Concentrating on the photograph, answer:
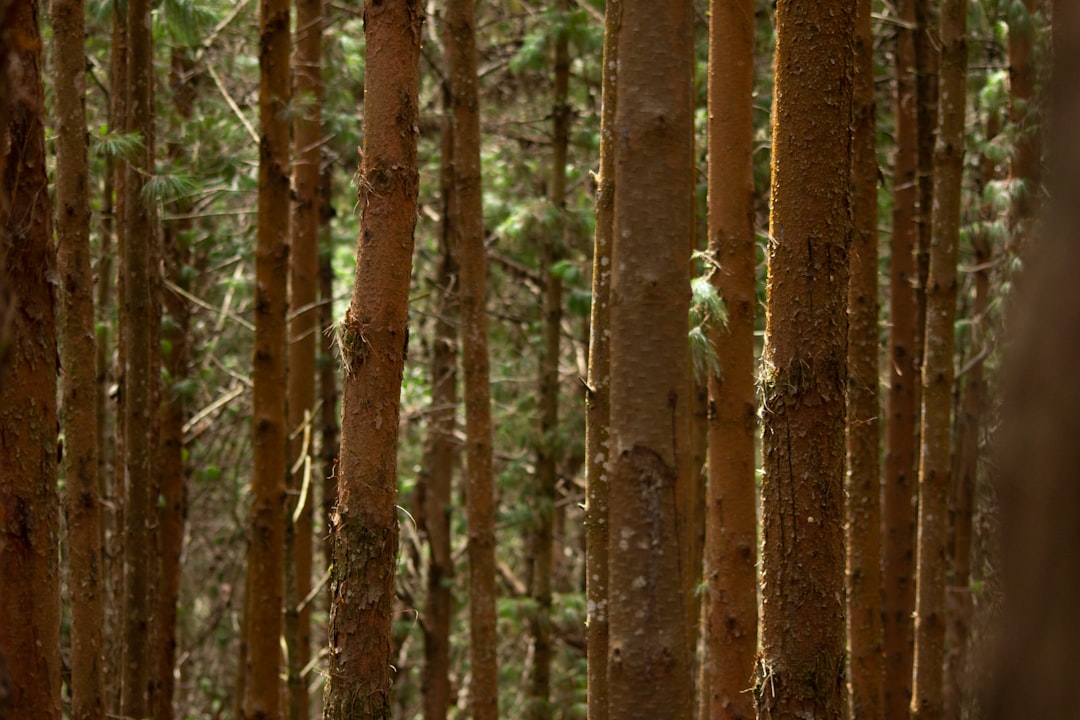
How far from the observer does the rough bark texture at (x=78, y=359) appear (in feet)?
15.7

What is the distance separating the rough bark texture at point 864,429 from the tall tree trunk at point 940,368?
761 millimetres

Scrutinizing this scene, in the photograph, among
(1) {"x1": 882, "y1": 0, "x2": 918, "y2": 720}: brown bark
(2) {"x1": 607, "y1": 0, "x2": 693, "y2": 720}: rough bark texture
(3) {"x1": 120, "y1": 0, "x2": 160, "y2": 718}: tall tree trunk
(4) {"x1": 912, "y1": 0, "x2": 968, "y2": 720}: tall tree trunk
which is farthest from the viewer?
(1) {"x1": 882, "y1": 0, "x2": 918, "y2": 720}: brown bark

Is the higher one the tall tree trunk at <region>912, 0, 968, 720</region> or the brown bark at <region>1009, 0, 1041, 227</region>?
the brown bark at <region>1009, 0, 1041, 227</region>

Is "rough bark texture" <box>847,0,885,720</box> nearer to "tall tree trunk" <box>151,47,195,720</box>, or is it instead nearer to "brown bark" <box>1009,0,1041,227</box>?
"brown bark" <box>1009,0,1041,227</box>

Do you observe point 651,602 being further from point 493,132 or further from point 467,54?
point 493,132

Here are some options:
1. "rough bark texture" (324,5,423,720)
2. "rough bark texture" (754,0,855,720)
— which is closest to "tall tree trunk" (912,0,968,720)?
"rough bark texture" (754,0,855,720)

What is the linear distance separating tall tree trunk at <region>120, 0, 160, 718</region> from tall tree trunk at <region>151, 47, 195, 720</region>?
3.47 feet

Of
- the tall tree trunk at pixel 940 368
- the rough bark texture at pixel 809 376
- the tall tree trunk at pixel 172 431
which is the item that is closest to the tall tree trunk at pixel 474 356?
the tall tree trunk at pixel 172 431

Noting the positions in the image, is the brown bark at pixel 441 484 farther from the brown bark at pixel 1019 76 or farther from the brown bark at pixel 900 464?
the brown bark at pixel 1019 76

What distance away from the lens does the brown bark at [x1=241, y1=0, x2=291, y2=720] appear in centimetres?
589

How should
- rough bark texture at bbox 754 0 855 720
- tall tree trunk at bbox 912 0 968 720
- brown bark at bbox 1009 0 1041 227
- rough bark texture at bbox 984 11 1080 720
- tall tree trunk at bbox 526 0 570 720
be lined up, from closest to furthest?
rough bark texture at bbox 984 11 1080 720
rough bark texture at bbox 754 0 855 720
brown bark at bbox 1009 0 1041 227
tall tree trunk at bbox 912 0 968 720
tall tree trunk at bbox 526 0 570 720

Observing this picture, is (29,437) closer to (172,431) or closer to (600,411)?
(600,411)

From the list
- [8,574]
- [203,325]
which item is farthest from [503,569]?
[8,574]

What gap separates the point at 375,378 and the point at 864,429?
329 cm
